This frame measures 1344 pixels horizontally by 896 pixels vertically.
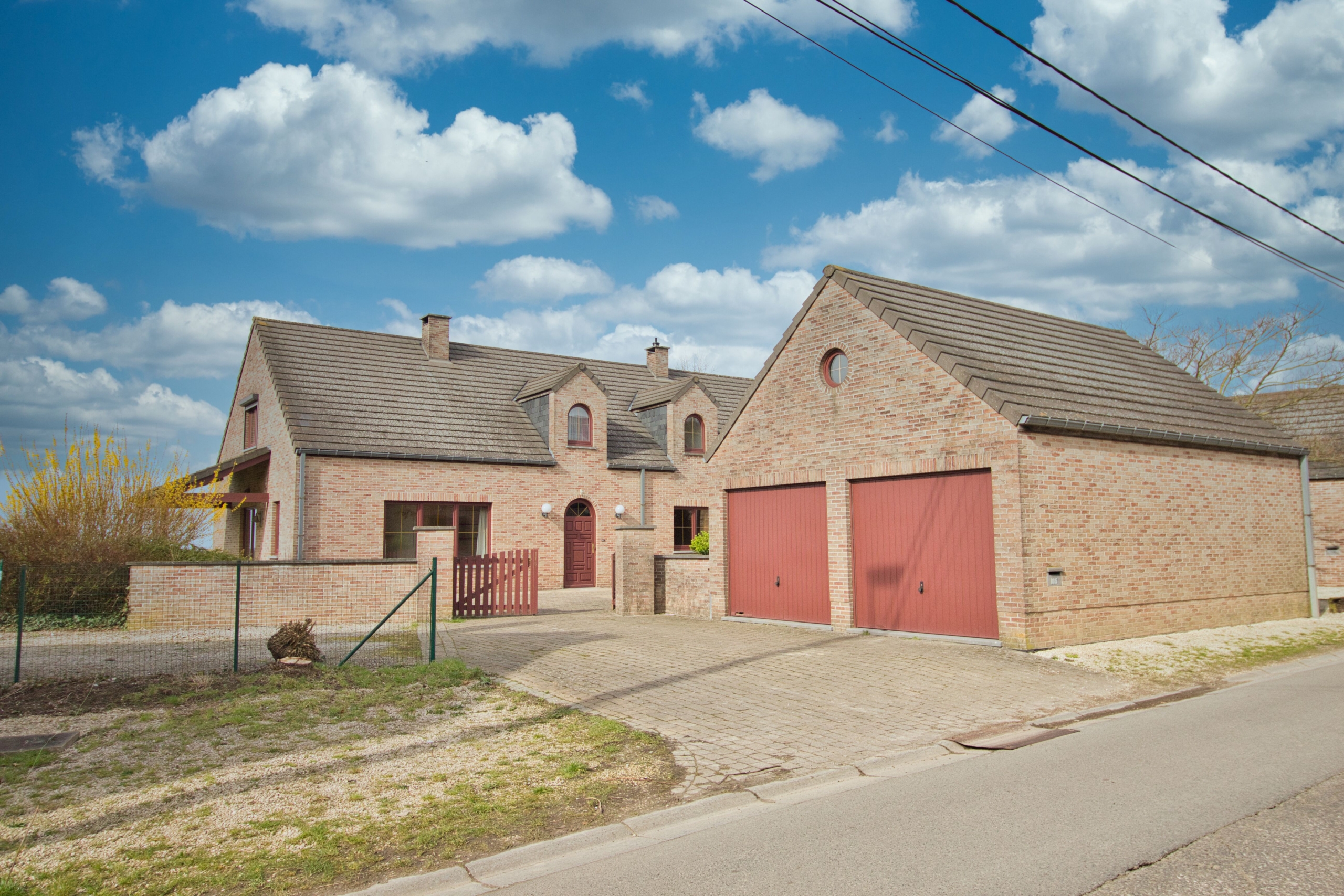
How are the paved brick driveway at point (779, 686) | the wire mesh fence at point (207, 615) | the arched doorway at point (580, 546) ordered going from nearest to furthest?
the paved brick driveway at point (779, 686) → the wire mesh fence at point (207, 615) → the arched doorway at point (580, 546)

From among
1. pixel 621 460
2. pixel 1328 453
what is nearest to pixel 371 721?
pixel 621 460

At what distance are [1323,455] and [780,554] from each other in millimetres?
A: 16518

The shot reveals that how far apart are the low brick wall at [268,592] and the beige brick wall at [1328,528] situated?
2007 centimetres

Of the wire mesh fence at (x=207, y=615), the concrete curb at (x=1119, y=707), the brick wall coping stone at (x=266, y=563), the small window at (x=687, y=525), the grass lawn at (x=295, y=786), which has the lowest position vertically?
the concrete curb at (x=1119, y=707)

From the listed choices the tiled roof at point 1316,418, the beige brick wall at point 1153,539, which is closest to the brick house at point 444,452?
the beige brick wall at point 1153,539

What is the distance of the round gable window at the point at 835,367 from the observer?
1518 centimetres

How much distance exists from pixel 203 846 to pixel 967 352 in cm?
1194

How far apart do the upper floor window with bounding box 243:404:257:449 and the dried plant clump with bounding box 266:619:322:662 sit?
1718 centimetres

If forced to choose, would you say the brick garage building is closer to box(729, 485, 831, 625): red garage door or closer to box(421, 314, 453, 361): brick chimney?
box(729, 485, 831, 625): red garage door

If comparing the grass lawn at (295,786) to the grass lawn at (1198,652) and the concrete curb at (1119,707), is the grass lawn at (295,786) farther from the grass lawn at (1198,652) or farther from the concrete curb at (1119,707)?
the grass lawn at (1198,652)

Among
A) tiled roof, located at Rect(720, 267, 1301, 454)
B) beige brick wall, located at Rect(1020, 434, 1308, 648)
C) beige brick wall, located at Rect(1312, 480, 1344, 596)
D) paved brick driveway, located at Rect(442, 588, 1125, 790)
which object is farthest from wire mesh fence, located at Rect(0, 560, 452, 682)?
beige brick wall, located at Rect(1312, 480, 1344, 596)

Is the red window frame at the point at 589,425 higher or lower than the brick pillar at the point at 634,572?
higher

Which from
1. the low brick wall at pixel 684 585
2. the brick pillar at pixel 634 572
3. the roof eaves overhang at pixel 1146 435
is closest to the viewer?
the roof eaves overhang at pixel 1146 435

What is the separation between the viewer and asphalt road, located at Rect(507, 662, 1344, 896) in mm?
4531
